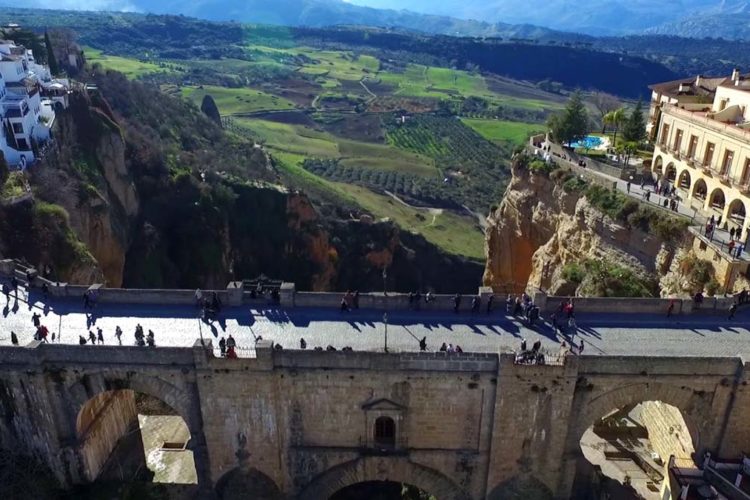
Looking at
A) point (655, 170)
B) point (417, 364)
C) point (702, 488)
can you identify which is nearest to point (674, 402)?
point (702, 488)

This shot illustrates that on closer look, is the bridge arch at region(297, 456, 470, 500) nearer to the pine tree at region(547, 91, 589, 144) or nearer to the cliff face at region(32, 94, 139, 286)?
the cliff face at region(32, 94, 139, 286)

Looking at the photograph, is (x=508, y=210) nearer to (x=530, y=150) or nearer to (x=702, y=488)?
(x=530, y=150)

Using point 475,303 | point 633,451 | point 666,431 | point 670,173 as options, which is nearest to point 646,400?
point 666,431

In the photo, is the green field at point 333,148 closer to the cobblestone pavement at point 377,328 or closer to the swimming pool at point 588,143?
the swimming pool at point 588,143

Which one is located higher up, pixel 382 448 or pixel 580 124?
pixel 580 124

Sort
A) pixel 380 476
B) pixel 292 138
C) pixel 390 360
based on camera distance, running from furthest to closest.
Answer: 1. pixel 292 138
2. pixel 380 476
3. pixel 390 360

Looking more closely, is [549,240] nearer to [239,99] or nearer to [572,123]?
[572,123]
